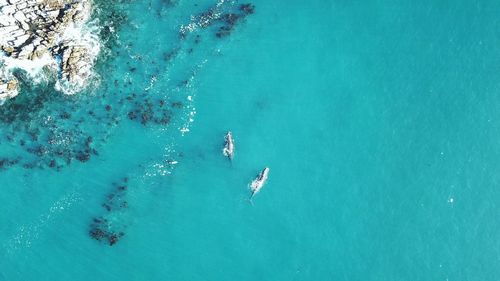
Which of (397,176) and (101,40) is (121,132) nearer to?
(101,40)

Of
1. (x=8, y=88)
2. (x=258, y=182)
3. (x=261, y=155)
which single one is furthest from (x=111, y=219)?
(x=8, y=88)

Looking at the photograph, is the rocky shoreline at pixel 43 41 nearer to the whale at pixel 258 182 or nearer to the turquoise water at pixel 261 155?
the turquoise water at pixel 261 155

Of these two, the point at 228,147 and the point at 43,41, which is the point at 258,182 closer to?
the point at 228,147

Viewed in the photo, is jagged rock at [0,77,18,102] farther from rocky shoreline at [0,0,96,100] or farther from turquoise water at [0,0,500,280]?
turquoise water at [0,0,500,280]

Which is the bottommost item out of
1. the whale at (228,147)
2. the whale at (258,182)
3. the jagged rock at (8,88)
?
the jagged rock at (8,88)

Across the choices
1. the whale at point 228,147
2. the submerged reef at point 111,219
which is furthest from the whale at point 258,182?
the submerged reef at point 111,219

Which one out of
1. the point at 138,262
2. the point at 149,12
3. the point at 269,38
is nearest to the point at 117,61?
the point at 149,12
